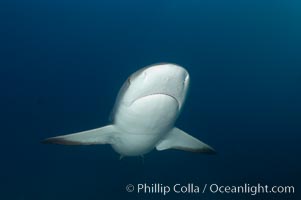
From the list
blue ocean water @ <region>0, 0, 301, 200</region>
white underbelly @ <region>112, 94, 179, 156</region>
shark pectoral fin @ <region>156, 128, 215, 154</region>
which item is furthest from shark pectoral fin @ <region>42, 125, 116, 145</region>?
blue ocean water @ <region>0, 0, 301, 200</region>

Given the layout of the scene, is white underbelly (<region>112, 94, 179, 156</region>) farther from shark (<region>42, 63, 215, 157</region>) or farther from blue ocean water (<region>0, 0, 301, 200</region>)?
blue ocean water (<region>0, 0, 301, 200</region>)

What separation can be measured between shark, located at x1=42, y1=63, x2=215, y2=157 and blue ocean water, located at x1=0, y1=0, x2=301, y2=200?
271 inches

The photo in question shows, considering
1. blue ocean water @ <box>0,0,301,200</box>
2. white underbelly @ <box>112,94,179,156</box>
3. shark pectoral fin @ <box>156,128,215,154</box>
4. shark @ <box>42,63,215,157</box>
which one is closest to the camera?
shark @ <box>42,63,215,157</box>

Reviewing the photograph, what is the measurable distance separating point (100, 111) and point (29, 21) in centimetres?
1210

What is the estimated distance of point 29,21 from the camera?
25844 mm

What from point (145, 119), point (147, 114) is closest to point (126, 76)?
point (145, 119)

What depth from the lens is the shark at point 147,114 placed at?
2.60 meters

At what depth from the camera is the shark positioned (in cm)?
260

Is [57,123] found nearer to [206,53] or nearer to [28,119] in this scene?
[28,119]

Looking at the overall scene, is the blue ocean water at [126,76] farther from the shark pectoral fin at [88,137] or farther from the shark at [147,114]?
the shark pectoral fin at [88,137]

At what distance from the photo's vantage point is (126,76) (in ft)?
86.8

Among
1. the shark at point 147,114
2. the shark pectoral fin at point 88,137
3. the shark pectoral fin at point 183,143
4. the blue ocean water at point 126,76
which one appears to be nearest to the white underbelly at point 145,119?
the shark at point 147,114

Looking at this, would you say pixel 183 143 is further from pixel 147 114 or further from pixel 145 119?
pixel 147 114

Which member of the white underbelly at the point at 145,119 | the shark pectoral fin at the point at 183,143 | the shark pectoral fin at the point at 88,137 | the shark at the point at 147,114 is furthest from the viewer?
the shark pectoral fin at the point at 183,143
